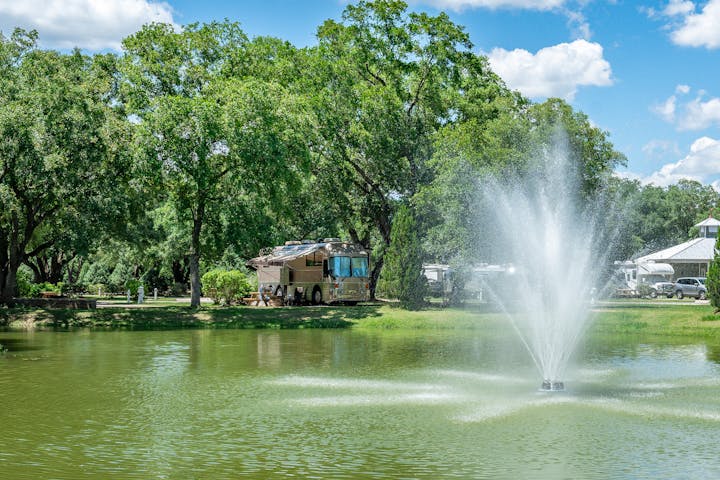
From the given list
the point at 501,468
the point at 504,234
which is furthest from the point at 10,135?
the point at 501,468

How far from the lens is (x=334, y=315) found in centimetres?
4216

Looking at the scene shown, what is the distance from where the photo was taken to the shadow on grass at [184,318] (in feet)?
132

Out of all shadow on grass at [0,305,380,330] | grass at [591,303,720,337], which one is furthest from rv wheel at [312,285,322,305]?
grass at [591,303,720,337]

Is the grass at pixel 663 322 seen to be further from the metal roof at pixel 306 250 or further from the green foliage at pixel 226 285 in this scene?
the green foliage at pixel 226 285

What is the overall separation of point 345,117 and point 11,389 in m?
32.8

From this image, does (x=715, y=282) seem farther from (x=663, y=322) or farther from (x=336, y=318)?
(x=336, y=318)

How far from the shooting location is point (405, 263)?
44125mm

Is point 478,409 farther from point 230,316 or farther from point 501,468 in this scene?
point 230,316

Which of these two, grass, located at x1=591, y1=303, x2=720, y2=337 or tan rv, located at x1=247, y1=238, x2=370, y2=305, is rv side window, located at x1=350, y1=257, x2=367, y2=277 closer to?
tan rv, located at x1=247, y1=238, x2=370, y2=305

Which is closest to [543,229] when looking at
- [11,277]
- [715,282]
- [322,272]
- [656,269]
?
[715,282]

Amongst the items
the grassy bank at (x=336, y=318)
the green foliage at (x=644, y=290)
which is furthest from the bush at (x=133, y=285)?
the green foliage at (x=644, y=290)

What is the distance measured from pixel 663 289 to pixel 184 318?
4060 cm

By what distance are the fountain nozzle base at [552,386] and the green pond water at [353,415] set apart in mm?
298

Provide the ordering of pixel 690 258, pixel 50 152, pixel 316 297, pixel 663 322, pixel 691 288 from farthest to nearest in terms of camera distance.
Result: pixel 690 258 → pixel 691 288 → pixel 316 297 → pixel 50 152 → pixel 663 322
